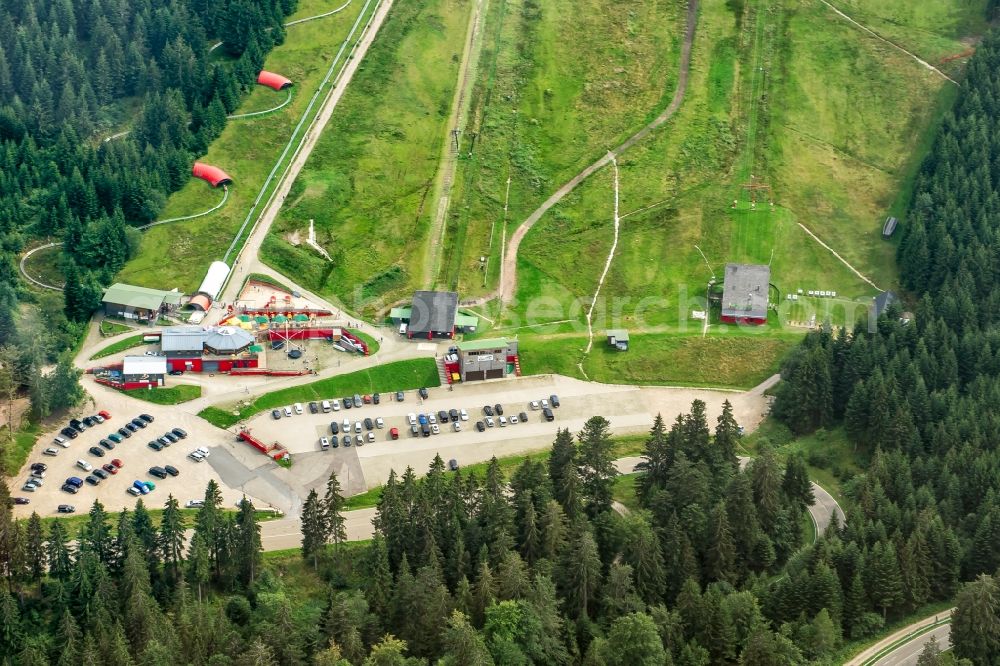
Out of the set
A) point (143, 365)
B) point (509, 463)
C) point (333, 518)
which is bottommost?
point (333, 518)

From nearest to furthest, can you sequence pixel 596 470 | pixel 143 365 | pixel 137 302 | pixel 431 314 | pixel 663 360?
1. pixel 596 470
2. pixel 143 365
3. pixel 137 302
4. pixel 663 360
5. pixel 431 314

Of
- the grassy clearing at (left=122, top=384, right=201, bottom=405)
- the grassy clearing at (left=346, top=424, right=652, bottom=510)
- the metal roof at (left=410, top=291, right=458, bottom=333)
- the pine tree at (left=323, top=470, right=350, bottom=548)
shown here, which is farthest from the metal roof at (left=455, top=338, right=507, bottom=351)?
the pine tree at (left=323, top=470, right=350, bottom=548)

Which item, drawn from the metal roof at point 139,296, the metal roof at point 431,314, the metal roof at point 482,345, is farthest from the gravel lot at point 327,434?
the metal roof at point 139,296

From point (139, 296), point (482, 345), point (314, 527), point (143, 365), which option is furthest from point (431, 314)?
point (314, 527)

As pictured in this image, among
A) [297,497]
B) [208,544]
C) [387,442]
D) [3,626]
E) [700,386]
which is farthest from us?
[700,386]

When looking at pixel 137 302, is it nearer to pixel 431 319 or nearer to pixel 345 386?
pixel 345 386

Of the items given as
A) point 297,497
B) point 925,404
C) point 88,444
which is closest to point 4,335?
point 88,444

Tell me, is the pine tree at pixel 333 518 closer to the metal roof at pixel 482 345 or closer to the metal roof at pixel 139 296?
the metal roof at pixel 482 345

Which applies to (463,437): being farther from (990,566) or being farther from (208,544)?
(990,566)
